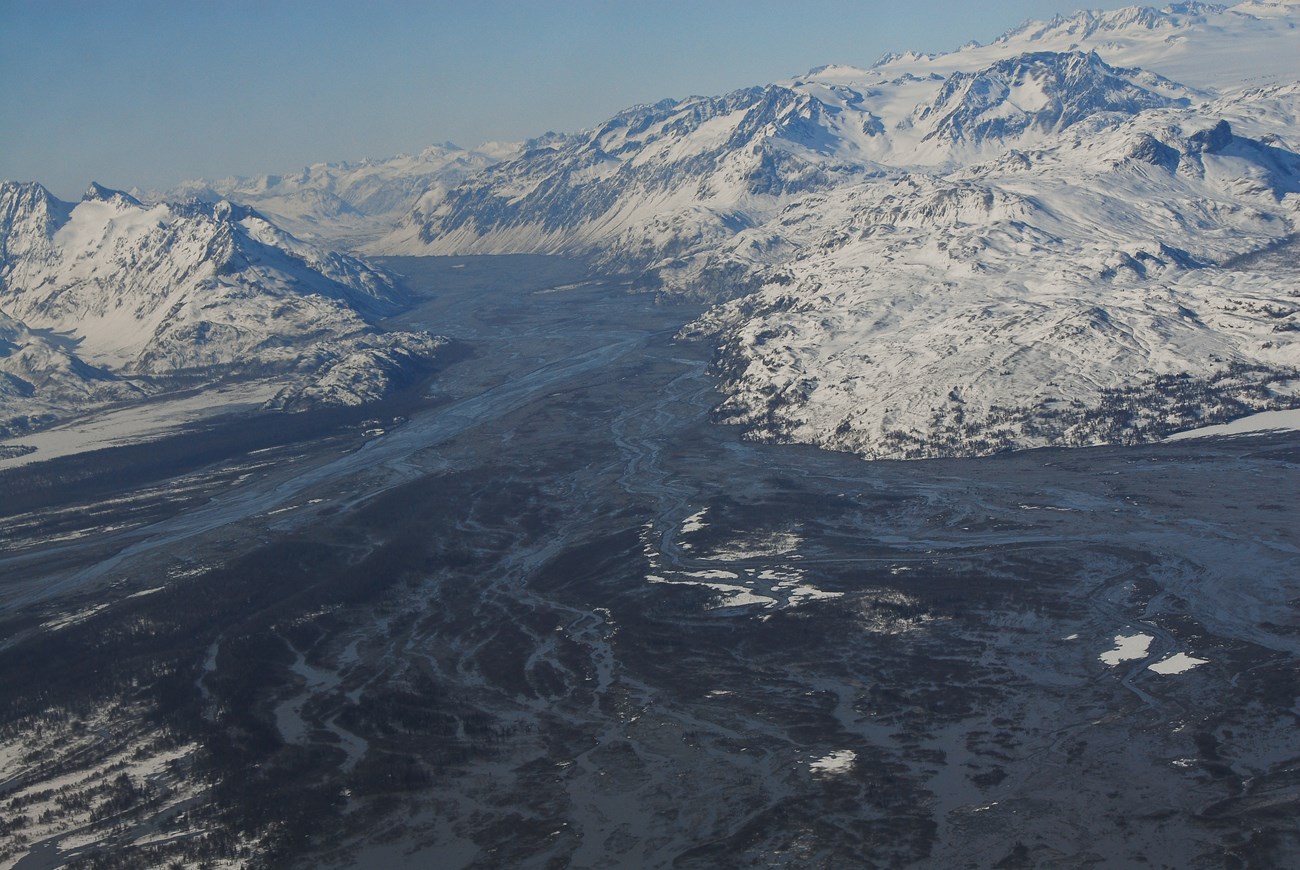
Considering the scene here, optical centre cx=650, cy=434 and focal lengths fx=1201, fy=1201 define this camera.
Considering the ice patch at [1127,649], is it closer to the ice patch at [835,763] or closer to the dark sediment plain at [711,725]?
the dark sediment plain at [711,725]

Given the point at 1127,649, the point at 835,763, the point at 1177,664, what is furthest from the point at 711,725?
the point at 1177,664

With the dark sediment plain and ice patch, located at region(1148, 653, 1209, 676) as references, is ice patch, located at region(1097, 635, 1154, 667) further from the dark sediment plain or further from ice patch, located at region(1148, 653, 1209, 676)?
ice patch, located at region(1148, 653, 1209, 676)

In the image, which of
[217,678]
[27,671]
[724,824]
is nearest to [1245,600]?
[724,824]

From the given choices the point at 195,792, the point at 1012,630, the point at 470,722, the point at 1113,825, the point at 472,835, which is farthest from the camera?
the point at 1012,630

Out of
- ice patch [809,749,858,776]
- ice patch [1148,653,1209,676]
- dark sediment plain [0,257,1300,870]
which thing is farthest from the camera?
ice patch [1148,653,1209,676]

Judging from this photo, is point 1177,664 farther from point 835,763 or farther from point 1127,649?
point 835,763

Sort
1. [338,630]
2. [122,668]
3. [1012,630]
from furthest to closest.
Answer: [338,630] → [122,668] → [1012,630]

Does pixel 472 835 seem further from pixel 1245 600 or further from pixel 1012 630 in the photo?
pixel 1245 600

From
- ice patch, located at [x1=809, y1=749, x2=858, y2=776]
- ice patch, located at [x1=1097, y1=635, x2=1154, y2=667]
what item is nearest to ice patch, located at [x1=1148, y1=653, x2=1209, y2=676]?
ice patch, located at [x1=1097, y1=635, x2=1154, y2=667]
